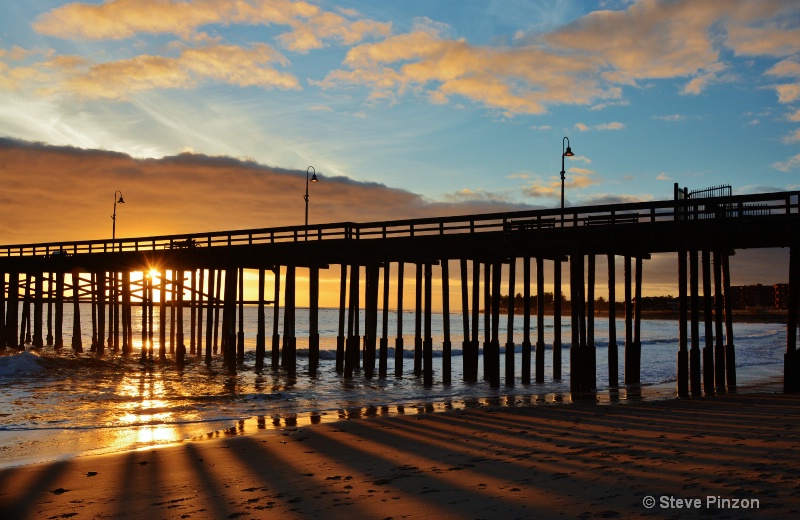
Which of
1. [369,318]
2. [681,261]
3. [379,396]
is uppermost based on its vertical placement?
[681,261]

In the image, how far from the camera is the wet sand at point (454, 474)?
7.43 m

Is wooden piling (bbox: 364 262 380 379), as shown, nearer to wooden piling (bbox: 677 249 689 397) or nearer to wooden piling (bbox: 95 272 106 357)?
wooden piling (bbox: 677 249 689 397)

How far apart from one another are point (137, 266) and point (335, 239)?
1325 centimetres

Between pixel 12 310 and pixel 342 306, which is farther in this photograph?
pixel 12 310

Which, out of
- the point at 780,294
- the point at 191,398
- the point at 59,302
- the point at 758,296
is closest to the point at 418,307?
the point at 191,398

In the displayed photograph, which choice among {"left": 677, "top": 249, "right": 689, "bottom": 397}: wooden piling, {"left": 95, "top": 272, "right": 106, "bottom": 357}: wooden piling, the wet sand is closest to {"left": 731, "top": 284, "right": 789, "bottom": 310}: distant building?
{"left": 95, "top": 272, "right": 106, "bottom": 357}: wooden piling

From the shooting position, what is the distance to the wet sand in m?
7.43

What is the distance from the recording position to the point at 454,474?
905 centimetres

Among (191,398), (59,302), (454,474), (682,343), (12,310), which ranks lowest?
(191,398)

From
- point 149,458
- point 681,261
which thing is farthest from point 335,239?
point 149,458

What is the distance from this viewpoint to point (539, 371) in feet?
81.0

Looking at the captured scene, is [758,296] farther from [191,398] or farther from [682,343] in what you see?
[191,398]

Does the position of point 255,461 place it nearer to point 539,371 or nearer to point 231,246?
point 539,371

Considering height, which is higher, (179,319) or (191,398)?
(179,319)
